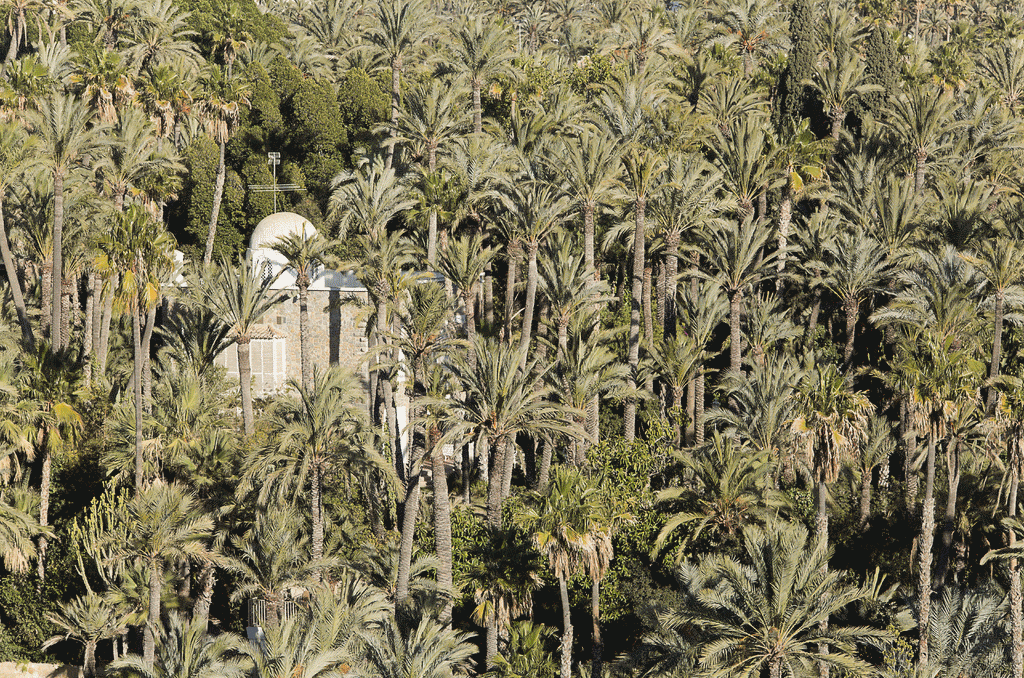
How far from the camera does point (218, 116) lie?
1769 inches

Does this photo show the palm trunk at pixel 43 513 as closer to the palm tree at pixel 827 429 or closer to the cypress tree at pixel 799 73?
the palm tree at pixel 827 429

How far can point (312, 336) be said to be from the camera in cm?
4128

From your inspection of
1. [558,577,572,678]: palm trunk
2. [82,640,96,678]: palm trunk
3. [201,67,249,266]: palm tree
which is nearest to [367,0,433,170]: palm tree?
[201,67,249,266]: palm tree

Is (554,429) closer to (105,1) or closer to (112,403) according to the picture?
(112,403)

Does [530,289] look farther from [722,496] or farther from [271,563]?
[271,563]

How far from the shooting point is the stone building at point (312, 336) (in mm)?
40938

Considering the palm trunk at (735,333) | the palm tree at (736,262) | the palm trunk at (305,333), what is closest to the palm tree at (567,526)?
the palm trunk at (735,333)

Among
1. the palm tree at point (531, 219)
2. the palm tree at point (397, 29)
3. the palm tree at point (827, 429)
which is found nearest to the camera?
the palm tree at point (827, 429)

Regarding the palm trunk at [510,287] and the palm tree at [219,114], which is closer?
the palm trunk at [510,287]

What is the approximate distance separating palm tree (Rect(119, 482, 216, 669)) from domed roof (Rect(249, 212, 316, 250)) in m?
14.4

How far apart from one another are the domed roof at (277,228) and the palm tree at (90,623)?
53.9 ft

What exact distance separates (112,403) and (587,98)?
28456mm

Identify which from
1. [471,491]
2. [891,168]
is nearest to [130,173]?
[471,491]

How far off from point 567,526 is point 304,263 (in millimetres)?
18083
